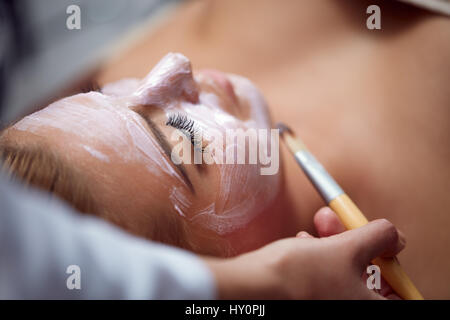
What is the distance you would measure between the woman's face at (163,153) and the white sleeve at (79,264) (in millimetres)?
117

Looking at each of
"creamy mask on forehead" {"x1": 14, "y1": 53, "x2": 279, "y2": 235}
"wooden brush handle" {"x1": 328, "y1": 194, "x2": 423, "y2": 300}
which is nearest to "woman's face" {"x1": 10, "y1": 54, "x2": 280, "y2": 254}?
"creamy mask on forehead" {"x1": 14, "y1": 53, "x2": 279, "y2": 235}

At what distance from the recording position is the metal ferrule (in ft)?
1.81

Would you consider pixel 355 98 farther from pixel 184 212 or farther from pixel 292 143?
pixel 184 212

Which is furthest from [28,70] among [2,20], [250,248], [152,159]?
[250,248]

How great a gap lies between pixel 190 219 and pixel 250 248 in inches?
4.5

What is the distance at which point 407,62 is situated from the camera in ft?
2.37

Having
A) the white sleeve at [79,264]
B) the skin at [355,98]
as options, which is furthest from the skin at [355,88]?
the white sleeve at [79,264]

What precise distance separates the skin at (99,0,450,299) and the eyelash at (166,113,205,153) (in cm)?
20

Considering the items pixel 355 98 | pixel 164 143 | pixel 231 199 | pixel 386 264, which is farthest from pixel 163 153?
pixel 355 98

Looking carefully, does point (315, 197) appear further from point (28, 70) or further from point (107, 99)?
point (28, 70)

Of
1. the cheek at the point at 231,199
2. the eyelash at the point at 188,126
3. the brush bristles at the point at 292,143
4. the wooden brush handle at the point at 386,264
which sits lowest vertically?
the wooden brush handle at the point at 386,264

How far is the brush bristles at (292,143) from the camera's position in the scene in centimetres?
62

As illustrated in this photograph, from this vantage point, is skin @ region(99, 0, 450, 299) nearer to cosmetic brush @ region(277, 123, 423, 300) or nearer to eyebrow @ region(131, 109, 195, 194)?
cosmetic brush @ region(277, 123, 423, 300)

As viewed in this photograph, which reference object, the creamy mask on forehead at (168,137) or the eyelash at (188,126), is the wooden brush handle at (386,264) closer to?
the creamy mask on forehead at (168,137)
